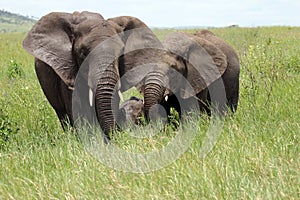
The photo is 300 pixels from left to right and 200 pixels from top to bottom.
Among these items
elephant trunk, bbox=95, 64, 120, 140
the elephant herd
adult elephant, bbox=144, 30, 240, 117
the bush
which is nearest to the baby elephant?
the elephant herd

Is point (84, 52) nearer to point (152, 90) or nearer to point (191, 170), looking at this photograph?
point (152, 90)

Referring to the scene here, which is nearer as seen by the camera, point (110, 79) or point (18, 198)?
point (18, 198)

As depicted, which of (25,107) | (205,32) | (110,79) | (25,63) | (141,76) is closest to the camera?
(110,79)

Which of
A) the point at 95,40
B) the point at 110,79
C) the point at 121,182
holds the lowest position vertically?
the point at 121,182

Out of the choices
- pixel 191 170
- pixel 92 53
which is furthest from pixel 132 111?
pixel 191 170

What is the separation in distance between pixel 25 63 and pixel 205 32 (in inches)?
295

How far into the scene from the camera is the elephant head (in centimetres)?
582

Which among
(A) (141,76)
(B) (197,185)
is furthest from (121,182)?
(A) (141,76)

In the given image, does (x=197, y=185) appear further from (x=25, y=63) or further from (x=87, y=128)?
(x=25, y=63)

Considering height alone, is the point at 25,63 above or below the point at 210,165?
below

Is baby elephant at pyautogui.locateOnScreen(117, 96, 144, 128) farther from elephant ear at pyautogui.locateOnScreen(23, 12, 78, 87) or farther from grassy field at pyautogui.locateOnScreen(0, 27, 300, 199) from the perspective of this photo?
grassy field at pyautogui.locateOnScreen(0, 27, 300, 199)

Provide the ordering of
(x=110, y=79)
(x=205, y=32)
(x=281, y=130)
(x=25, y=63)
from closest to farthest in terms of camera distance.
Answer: (x=281, y=130), (x=110, y=79), (x=205, y=32), (x=25, y=63)

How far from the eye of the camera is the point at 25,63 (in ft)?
46.1

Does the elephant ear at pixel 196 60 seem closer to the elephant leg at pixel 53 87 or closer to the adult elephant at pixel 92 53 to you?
the adult elephant at pixel 92 53
